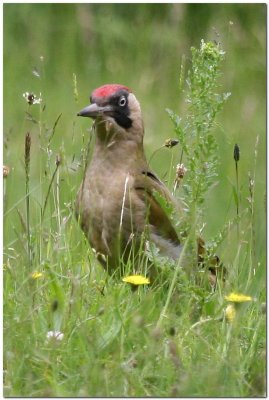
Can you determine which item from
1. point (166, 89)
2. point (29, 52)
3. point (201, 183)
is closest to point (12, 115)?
point (29, 52)

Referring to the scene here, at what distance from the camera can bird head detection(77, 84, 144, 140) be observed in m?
5.71

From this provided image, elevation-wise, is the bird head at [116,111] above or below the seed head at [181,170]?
above

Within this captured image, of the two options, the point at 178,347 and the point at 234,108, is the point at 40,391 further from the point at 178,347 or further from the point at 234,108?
the point at 234,108

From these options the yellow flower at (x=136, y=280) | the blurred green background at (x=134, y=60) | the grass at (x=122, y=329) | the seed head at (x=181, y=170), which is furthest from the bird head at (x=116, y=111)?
the blurred green background at (x=134, y=60)

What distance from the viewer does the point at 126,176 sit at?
18.9 feet

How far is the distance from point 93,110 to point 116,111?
270 mm

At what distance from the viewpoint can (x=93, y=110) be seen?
5570 millimetres

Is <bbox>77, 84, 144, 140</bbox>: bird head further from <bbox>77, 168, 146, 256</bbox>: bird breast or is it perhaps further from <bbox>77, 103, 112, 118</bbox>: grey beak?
<bbox>77, 168, 146, 256</bbox>: bird breast

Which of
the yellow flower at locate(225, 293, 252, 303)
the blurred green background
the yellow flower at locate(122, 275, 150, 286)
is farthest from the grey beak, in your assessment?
the blurred green background

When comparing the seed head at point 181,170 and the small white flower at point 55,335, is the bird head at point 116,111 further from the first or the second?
the small white flower at point 55,335

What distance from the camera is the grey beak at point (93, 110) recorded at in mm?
5455

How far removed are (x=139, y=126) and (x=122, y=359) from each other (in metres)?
1.98

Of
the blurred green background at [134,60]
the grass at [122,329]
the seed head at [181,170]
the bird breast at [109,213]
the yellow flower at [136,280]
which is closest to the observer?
the grass at [122,329]

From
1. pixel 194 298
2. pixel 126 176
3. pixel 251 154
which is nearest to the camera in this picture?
pixel 194 298
